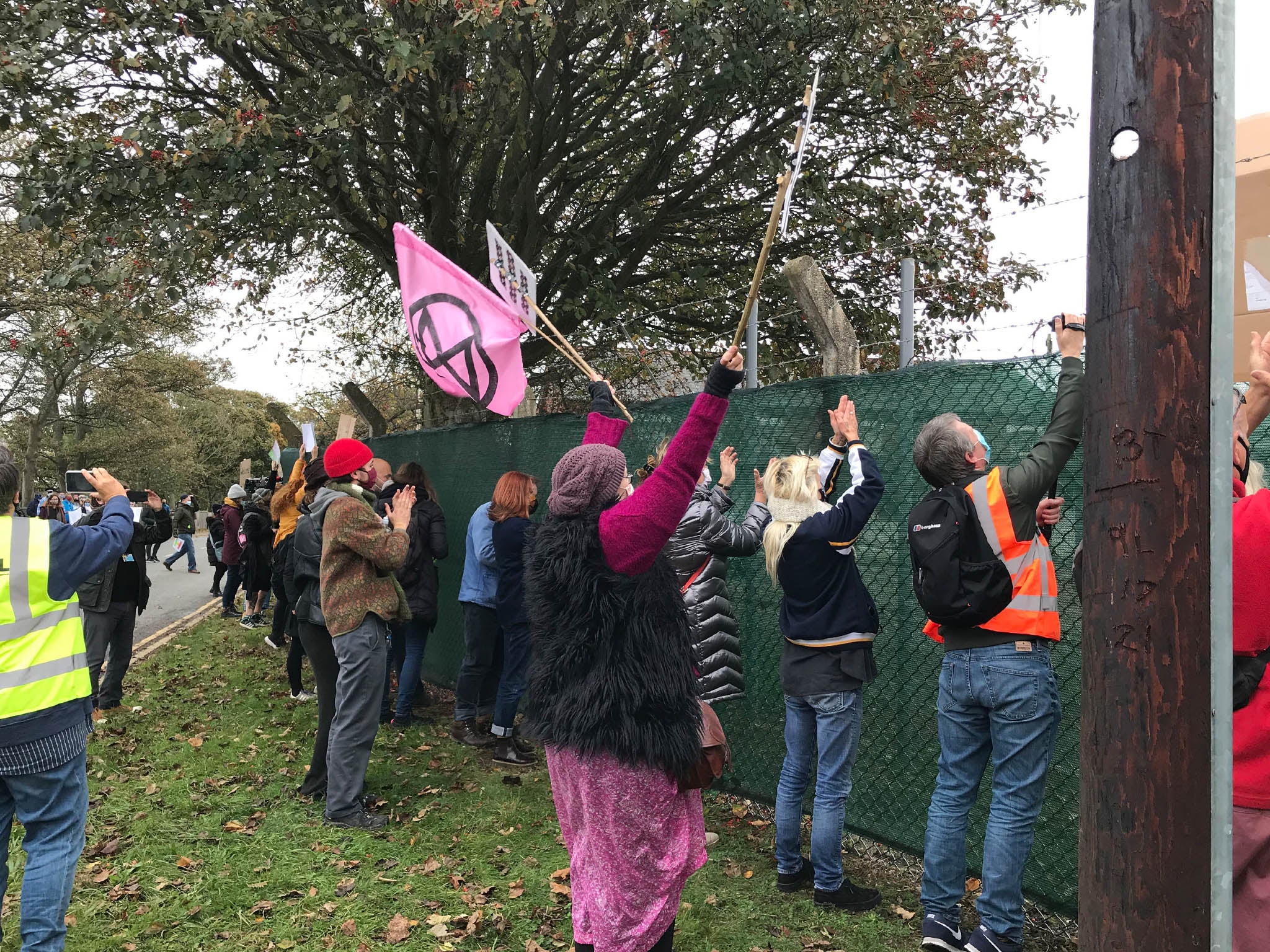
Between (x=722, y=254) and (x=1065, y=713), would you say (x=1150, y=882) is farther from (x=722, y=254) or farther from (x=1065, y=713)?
(x=722, y=254)

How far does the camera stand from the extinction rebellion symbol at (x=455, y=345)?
4.59 metres

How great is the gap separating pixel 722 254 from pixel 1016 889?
1031 centimetres

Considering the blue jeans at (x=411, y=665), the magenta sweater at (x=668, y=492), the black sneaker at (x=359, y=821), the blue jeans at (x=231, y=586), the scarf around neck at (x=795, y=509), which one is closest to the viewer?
the magenta sweater at (x=668, y=492)

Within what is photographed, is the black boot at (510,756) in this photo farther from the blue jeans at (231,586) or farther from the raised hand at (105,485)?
the blue jeans at (231,586)

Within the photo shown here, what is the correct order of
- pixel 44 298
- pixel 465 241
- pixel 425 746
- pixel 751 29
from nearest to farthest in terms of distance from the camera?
pixel 425 746 → pixel 751 29 → pixel 465 241 → pixel 44 298

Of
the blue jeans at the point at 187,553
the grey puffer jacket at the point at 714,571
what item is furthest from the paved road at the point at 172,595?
the grey puffer jacket at the point at 714,571

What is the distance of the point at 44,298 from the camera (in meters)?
25.2

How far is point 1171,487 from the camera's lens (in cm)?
181

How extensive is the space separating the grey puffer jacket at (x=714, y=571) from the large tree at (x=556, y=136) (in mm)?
3367

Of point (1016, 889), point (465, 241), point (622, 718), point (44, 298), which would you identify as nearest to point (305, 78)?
point (465, 241)

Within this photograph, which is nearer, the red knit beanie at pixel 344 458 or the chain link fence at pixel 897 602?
the chain link fence at pixel 897 602

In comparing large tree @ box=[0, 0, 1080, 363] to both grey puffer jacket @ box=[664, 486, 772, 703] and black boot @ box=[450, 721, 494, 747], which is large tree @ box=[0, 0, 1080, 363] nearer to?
grey puffer jacket @ box=[664, 486, 772, 703]

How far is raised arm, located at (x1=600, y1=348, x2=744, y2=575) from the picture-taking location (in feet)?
8.89

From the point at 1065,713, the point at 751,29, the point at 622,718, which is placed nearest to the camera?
the point at 622,718
